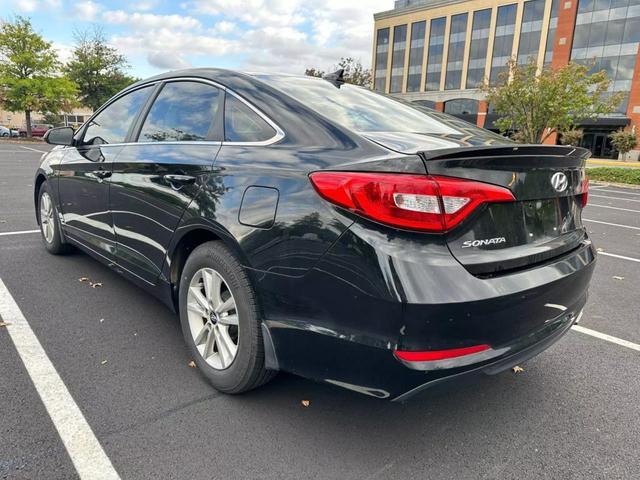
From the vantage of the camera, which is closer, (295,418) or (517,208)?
(517,208)

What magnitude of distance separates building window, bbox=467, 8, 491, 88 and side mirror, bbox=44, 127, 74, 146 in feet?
165

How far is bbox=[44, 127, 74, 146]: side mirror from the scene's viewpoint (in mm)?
4227

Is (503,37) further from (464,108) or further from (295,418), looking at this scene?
(295,418)

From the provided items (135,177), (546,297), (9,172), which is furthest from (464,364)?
(9,172)

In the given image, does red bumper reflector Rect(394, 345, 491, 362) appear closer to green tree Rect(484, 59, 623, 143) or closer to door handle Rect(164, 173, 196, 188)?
door handle Rect(164, 173, 196, 188)

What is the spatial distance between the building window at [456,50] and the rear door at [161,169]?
53.2 metres

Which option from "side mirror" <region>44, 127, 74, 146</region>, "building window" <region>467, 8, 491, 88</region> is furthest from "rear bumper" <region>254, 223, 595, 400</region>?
"building window" <region>467, 8, 491, 88</region>

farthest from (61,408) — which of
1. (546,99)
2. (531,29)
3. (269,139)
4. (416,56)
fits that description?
(416,56)

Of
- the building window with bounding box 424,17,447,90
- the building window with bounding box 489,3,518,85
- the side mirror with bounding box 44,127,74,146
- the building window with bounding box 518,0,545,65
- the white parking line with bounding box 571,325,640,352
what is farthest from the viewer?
the building window with bounding box 424,17,447,90

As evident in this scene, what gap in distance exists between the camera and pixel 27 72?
109ft

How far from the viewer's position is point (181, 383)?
263cm

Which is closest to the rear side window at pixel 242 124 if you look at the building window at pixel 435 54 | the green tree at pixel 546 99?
the green tree at pixel 546 99

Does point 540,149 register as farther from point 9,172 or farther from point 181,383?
point 9,172

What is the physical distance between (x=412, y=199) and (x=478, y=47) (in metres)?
53.9
